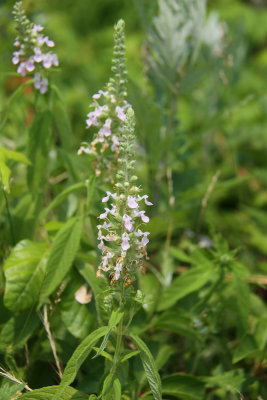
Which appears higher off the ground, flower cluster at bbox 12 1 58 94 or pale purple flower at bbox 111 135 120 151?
flower cluster at bbox 12 1 58 94

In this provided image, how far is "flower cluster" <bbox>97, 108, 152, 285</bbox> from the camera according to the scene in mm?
1498

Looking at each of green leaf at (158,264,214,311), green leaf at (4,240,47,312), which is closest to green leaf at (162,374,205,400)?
green leaf at (158,264,214,311)

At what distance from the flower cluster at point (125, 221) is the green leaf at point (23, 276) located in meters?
0.53

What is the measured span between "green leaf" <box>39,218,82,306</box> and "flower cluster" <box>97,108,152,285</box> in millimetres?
323

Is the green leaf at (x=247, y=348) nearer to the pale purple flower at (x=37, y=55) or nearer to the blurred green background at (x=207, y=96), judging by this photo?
the blurred green background at (x=207, y=96)

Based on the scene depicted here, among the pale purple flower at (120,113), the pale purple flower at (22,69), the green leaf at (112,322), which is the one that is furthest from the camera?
the pale purple flower at (22,69)

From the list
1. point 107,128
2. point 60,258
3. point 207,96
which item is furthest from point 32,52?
point 207,96

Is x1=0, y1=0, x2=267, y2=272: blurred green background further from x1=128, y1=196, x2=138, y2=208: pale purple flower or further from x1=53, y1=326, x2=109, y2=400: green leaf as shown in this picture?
x1=53, y1=326, x2=109, y2=400: green leaf


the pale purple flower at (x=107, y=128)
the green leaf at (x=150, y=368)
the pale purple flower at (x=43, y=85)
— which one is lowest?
the green leaf at (x=150, y=368)

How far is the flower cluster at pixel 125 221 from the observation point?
59.0 inches

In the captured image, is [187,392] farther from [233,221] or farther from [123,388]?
A: [233,221]

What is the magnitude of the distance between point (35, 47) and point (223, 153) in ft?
9.05

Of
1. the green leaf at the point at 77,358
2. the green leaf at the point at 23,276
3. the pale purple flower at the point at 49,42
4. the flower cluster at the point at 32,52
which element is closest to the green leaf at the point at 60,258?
the green leaf at the point at 23,276

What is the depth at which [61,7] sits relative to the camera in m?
6.52
